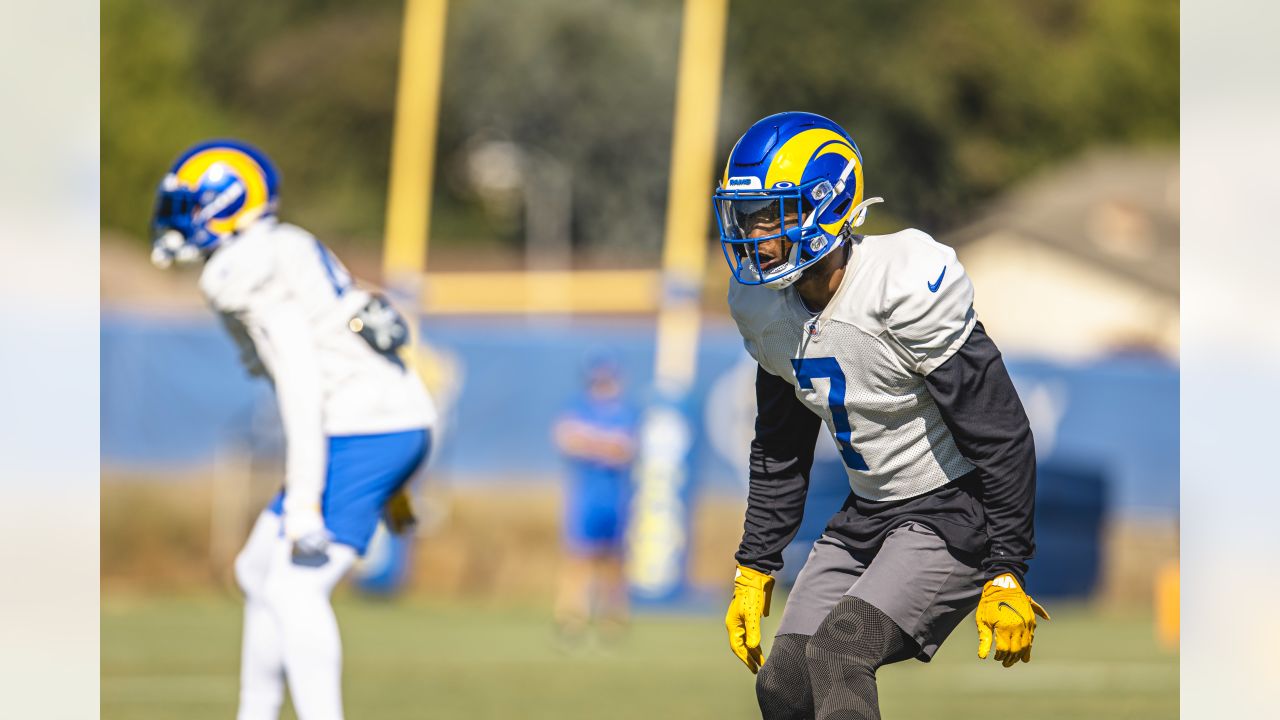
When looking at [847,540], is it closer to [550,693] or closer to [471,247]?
[550,693]

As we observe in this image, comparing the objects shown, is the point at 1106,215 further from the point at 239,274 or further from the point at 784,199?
the point at 784,199

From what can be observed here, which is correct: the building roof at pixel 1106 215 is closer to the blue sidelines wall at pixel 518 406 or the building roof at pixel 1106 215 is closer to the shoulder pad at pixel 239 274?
the blue sidelines wall at pixel 518 406

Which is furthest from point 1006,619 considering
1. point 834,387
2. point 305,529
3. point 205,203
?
point 205,203

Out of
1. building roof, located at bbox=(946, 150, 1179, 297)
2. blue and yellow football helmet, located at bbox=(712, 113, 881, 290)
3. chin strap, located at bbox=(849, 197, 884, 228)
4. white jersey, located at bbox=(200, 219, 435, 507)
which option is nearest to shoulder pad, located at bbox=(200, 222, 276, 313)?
white jersey, located at bbox=(200, 219, 435, 507)

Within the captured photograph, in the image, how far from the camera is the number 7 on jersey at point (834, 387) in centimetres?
463

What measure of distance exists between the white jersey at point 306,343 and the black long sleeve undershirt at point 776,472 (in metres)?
1.45

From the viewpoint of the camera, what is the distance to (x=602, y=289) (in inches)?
1416

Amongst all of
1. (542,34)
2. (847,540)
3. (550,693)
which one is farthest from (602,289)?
(847,540)

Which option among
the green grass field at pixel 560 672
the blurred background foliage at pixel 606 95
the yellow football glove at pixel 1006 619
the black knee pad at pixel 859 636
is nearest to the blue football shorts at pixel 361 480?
the black knee pad at pixel 859 636

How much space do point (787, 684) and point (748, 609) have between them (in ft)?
1.08

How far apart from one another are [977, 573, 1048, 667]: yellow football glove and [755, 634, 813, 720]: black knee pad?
487 mm

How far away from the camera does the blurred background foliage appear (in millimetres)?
38812

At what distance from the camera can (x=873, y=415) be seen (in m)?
4.66

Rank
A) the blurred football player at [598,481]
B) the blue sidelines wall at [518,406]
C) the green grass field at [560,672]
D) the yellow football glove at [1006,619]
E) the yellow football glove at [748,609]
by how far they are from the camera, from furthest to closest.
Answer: the blue sidelines wall at [518,406] → the blurred football player at [598,481] → the green grass field at [560,672] → the yellow football glove at [748,609] → the yellow football glove at [1006,619]
